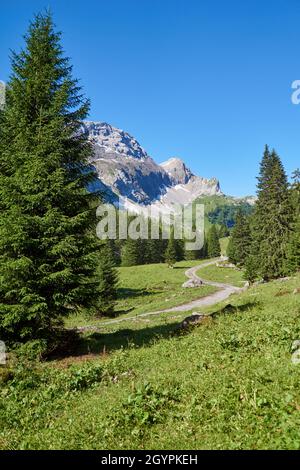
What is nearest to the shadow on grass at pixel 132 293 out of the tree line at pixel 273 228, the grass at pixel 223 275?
the grass at pixel 223 275

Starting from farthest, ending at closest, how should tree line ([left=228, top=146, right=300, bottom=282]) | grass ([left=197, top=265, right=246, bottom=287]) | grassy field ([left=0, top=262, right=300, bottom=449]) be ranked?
grass ([left=197, top=265, right=246, bottom=287]), tree line ([left=228, top=146, right=300, bottom=282]), grassy field ([left=0, top=262, right=300, bottom=449])

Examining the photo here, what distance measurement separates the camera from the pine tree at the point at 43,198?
46.4ft

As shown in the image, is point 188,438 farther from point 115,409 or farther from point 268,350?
point 268,350

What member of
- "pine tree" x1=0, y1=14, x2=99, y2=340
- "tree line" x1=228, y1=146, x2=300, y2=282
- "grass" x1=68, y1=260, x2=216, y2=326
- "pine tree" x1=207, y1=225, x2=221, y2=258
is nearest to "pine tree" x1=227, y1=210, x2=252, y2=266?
"grass" x1=68, y1=260, x2=216, y2=326

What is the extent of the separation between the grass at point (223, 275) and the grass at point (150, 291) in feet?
18.4

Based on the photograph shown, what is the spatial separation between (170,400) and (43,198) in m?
10.5

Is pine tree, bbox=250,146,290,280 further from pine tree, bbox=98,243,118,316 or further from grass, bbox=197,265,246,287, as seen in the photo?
pine tree, bbox=98,243,118,316

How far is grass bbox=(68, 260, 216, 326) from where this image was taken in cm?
4519

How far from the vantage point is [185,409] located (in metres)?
7.21

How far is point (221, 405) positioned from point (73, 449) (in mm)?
3013

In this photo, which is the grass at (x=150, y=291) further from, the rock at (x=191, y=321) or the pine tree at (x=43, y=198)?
the pine tree at (x=43, y=198)

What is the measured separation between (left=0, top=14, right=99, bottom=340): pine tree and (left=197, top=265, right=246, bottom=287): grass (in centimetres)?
5473
